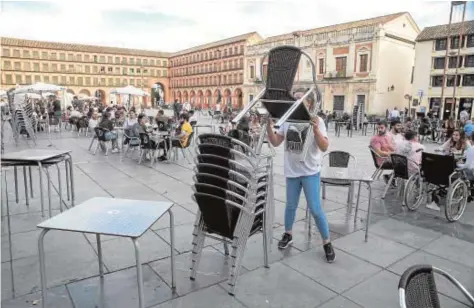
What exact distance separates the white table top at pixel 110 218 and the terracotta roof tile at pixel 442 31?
33.1m

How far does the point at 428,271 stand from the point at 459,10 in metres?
23.8

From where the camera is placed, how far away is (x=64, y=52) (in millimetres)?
60344

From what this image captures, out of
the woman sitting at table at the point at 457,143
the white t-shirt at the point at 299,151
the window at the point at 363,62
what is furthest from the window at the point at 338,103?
the white t-shirt at the point at 299,151

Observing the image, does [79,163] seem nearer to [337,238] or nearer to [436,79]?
[337,238]

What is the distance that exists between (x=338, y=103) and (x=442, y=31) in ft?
34.2

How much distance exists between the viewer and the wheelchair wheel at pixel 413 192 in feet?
15.3

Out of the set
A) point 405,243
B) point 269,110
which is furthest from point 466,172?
point 269,110

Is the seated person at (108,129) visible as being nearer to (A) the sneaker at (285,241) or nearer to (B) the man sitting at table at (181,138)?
(B) the man sitting at table at (181,138)

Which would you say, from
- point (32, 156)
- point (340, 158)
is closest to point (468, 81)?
point (340, 158)

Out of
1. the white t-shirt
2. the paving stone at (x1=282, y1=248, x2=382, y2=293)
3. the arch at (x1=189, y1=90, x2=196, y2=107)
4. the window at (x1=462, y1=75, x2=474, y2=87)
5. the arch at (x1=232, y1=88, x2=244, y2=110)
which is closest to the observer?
the paving stone at (x1=282, y1=248, x2=382, y2=293)

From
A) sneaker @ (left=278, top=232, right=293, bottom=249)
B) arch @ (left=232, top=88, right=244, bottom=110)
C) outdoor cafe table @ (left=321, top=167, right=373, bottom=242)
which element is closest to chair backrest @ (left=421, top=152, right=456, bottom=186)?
outdoor cafe table @ (left=321, top=167, right=373, bottom=242)

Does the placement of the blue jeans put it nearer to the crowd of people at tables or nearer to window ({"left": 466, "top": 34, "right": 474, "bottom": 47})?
the crowd of people at tables

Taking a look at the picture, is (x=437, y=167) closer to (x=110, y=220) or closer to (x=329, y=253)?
(x=329, y=253)

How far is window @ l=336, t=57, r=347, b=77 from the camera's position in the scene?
32.7 meters
